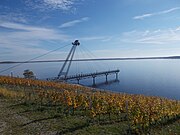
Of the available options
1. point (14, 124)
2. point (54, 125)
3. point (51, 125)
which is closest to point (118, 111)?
point (54, 125)

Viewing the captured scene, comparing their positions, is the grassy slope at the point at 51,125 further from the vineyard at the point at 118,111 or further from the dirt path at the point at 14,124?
the vineyard at the point at 118,111

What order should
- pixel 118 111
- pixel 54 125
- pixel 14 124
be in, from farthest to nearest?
1. pixel 118 111
2. pixel 14 124
3. pixel 54 125

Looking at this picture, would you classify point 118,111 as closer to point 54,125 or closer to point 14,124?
point 54,125

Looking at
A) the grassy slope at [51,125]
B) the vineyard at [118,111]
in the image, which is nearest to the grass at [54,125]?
the grassy slope at [51,125]

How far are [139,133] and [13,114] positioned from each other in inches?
357

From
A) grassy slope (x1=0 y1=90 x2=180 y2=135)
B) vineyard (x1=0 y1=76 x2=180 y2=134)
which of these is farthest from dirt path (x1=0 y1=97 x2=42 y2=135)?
vineyard (x1=0 y1=76 x2=180 y2=134)

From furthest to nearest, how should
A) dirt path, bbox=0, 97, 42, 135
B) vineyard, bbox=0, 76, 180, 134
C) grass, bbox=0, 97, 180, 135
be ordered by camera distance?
vineyard, bbox=0, 76, 180, 134, dirt path, bbox=0, 97, 42, 135, grass, bbox=0, 97, 180, 135

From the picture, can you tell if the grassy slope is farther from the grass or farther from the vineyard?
the vineyard

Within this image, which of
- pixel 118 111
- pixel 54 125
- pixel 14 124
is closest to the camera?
pixel 54 125

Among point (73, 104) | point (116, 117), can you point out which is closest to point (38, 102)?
point (73, 104)

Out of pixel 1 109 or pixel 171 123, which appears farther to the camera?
pixel 1 109

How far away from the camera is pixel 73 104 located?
1922 cm

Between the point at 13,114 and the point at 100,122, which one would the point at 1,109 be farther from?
the point at 100,122

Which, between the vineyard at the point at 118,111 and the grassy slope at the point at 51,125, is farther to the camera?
the vineyard at the point at 118,111
